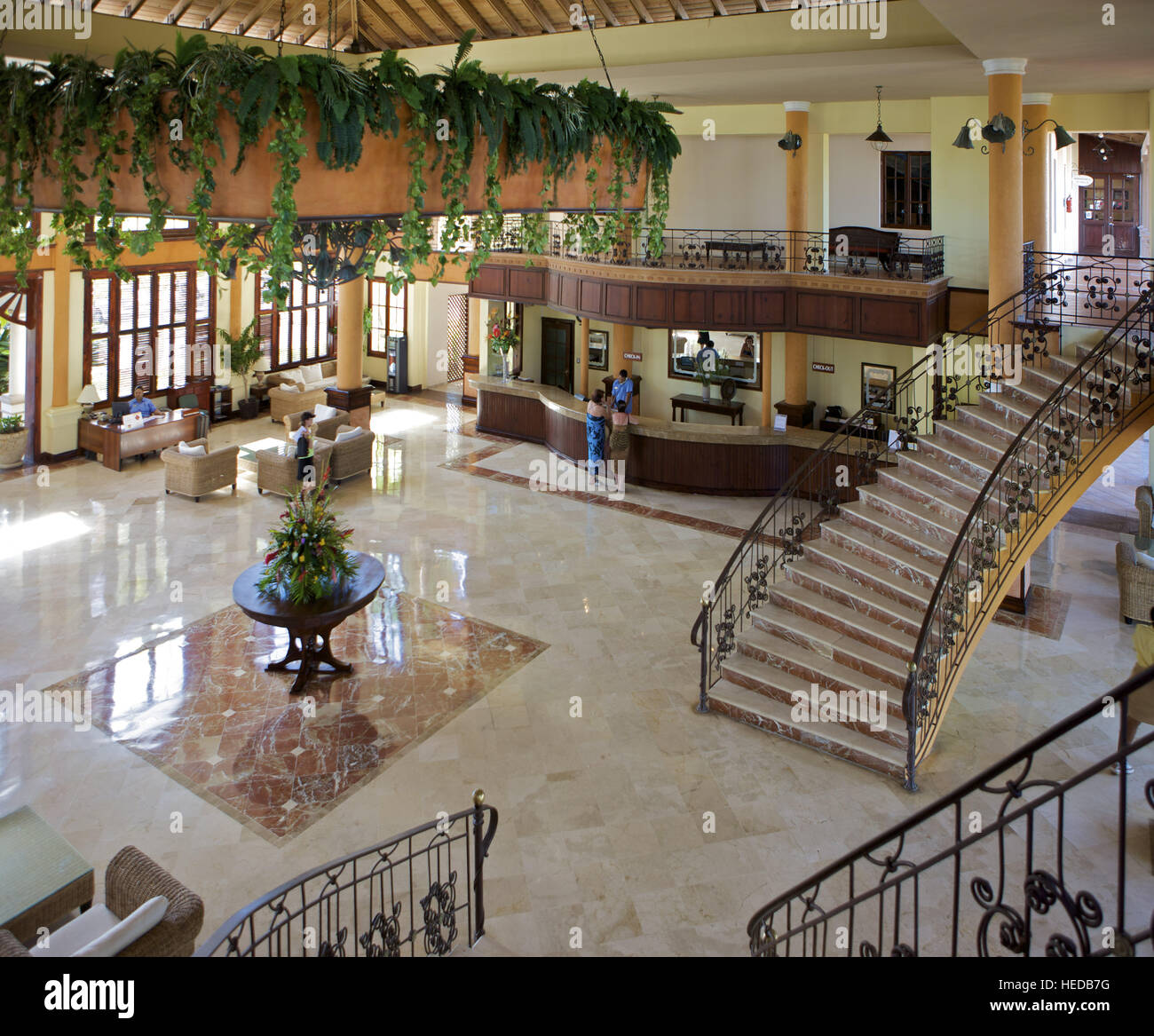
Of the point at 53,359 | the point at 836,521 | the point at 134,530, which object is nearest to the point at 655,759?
the point at 836,521

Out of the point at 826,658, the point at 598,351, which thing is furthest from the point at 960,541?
the point at 598,351

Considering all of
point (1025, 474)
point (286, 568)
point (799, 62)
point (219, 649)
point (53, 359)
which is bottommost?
point (219, 649)

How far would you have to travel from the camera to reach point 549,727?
7906mm

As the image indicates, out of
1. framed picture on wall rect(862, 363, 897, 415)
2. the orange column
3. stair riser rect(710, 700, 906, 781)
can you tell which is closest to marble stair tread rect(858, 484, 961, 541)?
stair riser rect(710, 700, 906, 781)

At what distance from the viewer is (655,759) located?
7465mm

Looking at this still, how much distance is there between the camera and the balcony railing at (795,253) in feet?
45.1

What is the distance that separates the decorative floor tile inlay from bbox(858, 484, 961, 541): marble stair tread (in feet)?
11.1

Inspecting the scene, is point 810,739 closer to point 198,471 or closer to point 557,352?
point 198,471

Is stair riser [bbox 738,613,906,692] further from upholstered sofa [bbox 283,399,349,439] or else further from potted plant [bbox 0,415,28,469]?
potted plant [bbox 0,415,28,469]

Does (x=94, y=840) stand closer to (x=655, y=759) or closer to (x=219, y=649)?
(x=219, y=649)

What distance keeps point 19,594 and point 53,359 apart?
6006 mm

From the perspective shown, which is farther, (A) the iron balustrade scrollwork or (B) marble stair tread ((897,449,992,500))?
(B) marble stair tread ((897,449,992,500))

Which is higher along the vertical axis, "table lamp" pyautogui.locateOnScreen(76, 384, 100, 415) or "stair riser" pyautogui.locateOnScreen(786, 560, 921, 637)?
"table lamp" pyautogui.locateOnScreen(76, 384, 100, 415)

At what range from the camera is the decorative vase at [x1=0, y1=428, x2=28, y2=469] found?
14.2 meters
